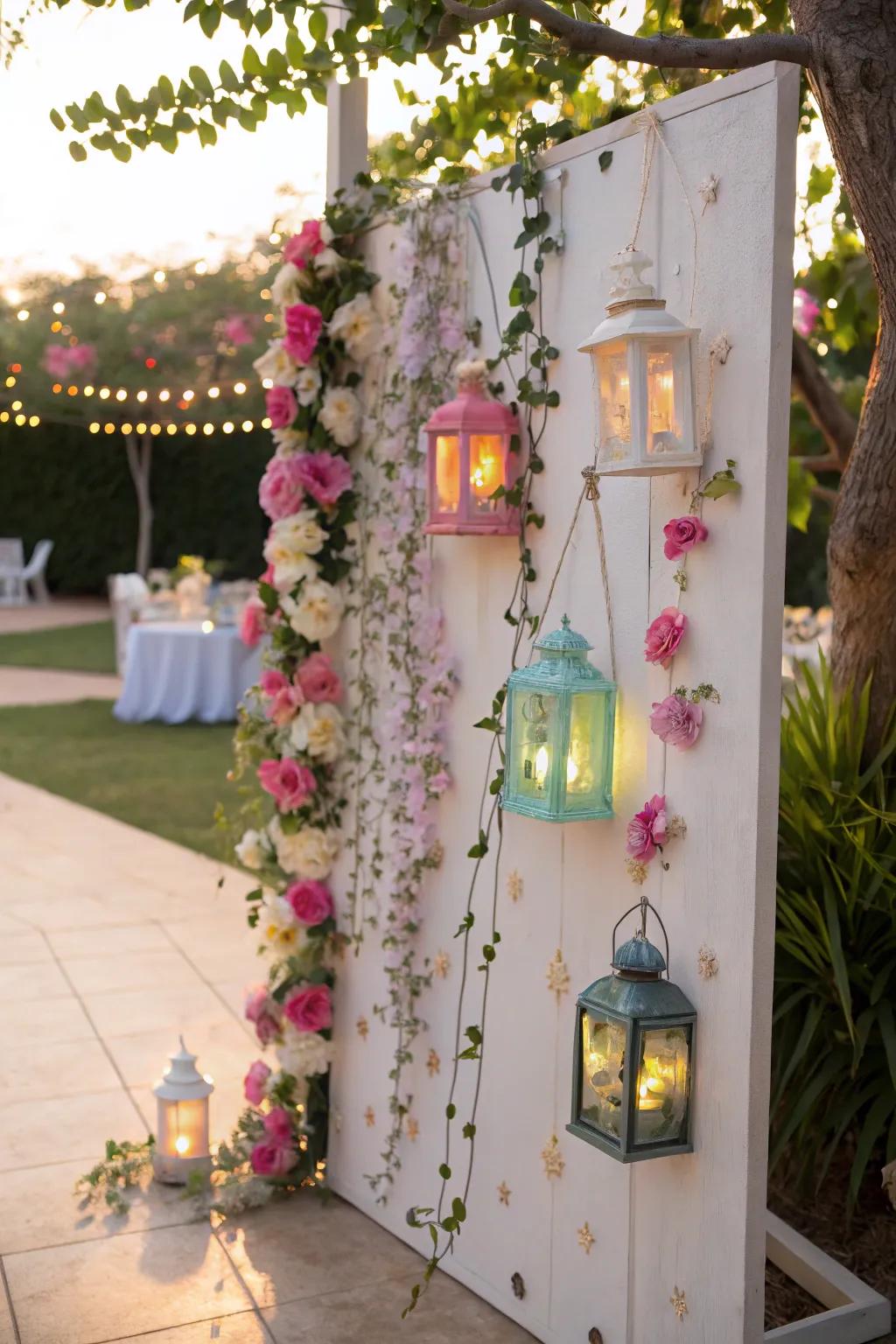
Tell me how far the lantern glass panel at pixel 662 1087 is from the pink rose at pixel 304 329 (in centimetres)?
170

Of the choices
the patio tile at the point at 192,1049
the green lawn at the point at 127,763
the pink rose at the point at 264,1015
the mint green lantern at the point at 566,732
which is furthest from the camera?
the green lawn at the point at 127,763

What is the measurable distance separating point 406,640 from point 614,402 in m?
0.94

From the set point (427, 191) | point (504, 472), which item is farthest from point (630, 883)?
point (427, 191)

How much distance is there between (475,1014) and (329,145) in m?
1.93

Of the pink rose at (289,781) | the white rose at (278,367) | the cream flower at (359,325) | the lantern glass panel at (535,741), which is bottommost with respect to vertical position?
the pink rose at (289,781)

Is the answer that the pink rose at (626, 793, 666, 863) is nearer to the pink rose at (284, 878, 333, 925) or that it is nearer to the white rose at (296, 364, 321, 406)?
the pink rose at (284, 878, 333, 925)

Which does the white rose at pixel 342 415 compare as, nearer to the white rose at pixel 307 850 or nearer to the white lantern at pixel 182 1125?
the white rose at pixel 307 850

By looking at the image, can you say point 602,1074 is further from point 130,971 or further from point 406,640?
point 130,971

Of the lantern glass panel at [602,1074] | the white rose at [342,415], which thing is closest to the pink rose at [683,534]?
the lantern glass panel at [602,1074]

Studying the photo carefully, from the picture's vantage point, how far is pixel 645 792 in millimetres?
2381

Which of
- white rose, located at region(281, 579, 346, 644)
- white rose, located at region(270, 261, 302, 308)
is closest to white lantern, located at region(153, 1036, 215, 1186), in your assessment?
white rose, located at region(281, 579, 346, 644)

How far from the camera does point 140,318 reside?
45.1 ft

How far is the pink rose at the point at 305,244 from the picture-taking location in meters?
3.18

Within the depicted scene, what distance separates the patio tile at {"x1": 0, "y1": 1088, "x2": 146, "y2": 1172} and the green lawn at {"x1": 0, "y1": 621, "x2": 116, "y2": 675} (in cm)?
973
